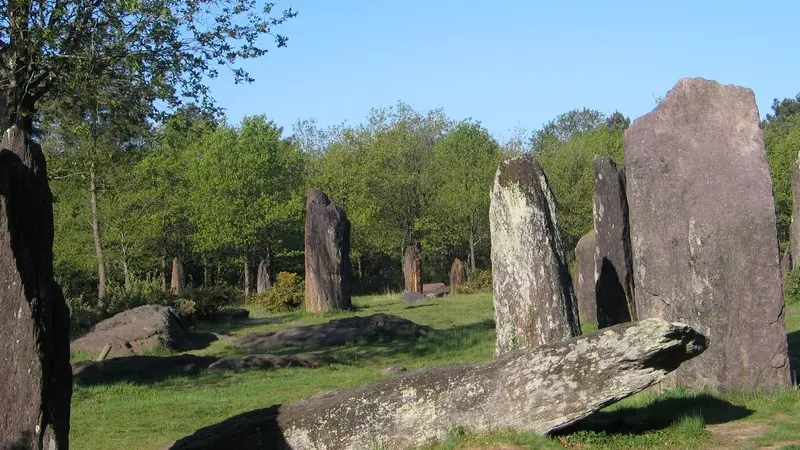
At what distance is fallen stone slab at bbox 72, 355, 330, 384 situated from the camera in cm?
1798

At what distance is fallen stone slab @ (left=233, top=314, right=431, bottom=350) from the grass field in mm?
565

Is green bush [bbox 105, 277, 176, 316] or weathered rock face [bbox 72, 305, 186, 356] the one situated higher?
green bush [bbox 105, 277, 176, 316]

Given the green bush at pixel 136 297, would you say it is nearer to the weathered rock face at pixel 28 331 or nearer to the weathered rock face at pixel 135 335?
the weathered rock face at pixel 135 335

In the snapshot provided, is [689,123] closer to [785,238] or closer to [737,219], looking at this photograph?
[737,219]

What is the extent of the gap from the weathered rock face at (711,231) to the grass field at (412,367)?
613mm

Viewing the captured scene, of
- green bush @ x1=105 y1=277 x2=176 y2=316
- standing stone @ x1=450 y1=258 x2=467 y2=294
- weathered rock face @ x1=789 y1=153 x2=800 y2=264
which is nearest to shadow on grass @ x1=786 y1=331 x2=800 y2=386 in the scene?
weathered rock face @ x1=789 y1=153 x2=800 y2=264

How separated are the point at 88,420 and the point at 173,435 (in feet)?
6.94

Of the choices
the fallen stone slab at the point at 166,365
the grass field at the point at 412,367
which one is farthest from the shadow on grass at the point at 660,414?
the fallen stone slab at the point at 166,365

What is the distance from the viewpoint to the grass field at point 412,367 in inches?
385

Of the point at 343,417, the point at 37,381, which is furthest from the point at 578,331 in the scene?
the point at 37,381

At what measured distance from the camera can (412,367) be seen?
18562 mm

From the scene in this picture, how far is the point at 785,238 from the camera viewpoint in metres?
61.7

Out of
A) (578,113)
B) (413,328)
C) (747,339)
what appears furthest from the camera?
(578,113)

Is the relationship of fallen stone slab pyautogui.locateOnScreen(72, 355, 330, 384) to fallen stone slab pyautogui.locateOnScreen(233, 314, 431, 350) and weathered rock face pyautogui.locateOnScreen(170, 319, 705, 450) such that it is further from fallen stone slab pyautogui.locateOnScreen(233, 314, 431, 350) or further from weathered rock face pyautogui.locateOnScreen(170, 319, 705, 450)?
weathered rock face pyautogui.locateOnScreen(170, 319, 705, 450)
